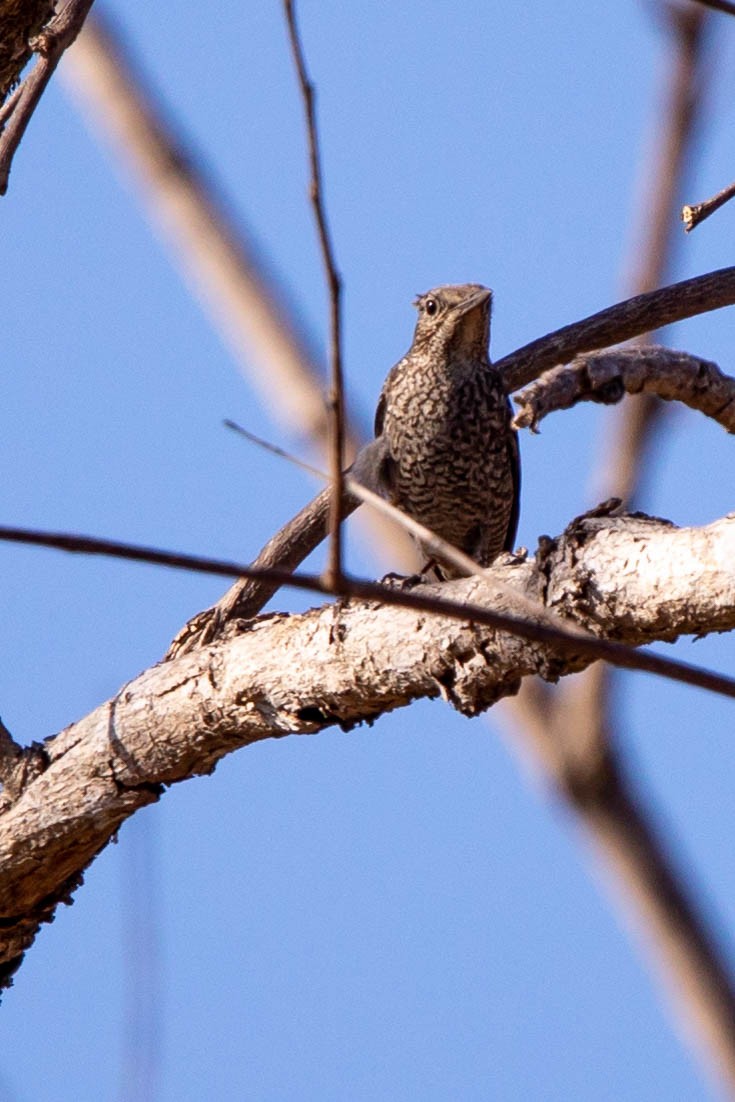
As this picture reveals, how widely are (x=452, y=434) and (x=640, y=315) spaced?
1691mm

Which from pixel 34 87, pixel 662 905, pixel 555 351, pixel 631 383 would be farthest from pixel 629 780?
pixel 34 87

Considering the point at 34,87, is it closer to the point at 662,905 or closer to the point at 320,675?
the point at 320,675

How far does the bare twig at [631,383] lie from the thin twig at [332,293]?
1045mm

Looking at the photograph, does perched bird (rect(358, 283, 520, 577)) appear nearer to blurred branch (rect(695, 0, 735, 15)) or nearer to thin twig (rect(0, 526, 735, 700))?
blurred branch (rect(695, 0, 735, 15))

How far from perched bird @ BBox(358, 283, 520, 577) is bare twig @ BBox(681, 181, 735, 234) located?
9.60ft

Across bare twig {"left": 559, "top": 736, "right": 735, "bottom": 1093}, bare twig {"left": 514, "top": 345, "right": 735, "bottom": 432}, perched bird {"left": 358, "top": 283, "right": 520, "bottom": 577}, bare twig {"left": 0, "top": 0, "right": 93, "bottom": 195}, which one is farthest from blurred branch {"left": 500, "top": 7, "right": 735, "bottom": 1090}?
bare twig {"left": 0, "top": 0, "right": 93, "bottom": 195}

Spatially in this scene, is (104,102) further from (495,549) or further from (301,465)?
(301,465)

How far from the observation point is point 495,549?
19.6 ft

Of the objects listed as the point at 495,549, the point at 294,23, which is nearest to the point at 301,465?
the point at 294,23

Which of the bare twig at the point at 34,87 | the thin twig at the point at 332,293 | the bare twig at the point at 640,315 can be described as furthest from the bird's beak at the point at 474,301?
the thin twig at the point at 332,293

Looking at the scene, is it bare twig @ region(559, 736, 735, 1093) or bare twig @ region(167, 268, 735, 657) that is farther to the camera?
bare twig @ region(559, 736, 735, 1093)

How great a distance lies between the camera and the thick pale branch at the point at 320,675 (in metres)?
2.74

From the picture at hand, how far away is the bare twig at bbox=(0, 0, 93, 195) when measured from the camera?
10.7 ft

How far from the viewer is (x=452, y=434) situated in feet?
18.4
